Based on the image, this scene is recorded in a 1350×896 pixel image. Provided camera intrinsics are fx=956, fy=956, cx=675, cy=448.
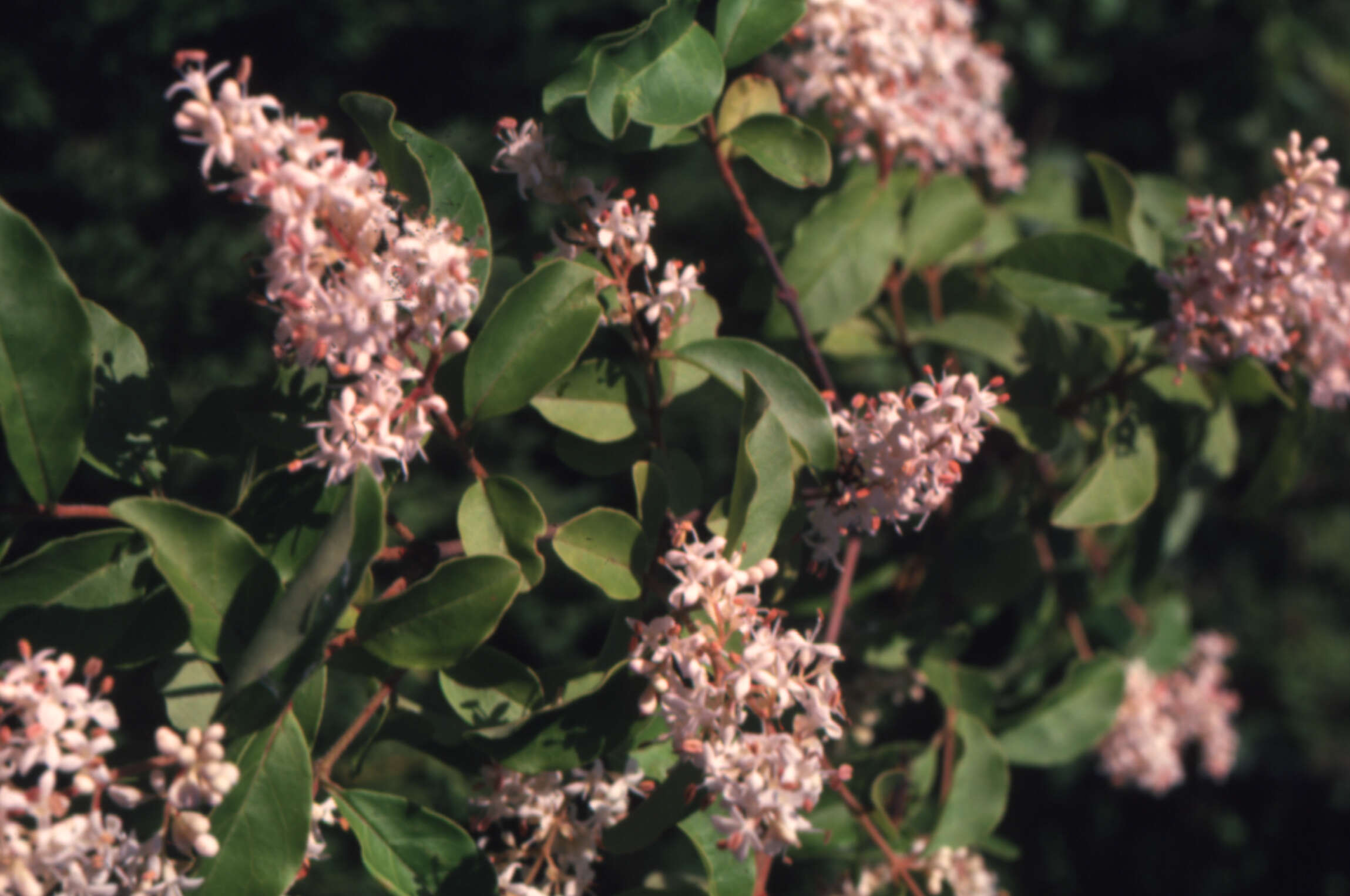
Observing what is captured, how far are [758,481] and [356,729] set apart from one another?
515 millimetres

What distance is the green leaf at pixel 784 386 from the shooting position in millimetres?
1101

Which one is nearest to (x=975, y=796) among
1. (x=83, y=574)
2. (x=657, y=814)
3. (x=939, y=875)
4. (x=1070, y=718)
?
(x=939, y=875)

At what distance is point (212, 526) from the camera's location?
0.89 metres

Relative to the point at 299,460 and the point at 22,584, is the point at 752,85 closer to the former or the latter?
the point at 299,460

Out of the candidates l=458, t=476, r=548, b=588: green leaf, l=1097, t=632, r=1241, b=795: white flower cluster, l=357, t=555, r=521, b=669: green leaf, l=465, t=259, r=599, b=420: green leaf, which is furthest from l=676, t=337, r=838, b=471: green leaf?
l=1097, t=632, r=1241, b=795: white flower cluster

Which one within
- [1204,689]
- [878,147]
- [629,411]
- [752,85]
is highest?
[752,85]

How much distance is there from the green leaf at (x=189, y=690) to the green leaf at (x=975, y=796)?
3.33ft

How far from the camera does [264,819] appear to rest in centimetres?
91

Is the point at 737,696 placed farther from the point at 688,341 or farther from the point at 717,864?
the point at 688,341

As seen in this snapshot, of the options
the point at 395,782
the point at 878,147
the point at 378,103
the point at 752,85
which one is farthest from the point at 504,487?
the point at 395,782

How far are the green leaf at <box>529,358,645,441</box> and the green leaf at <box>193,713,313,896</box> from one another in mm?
439

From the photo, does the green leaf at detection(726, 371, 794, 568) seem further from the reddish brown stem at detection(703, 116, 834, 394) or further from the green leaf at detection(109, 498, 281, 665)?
the green leaf at detection(109, 498, 281, 665)

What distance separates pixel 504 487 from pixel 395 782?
1267mm

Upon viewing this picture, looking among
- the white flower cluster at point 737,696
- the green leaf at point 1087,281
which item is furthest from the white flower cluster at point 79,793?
the green leaf at point 1087,281
